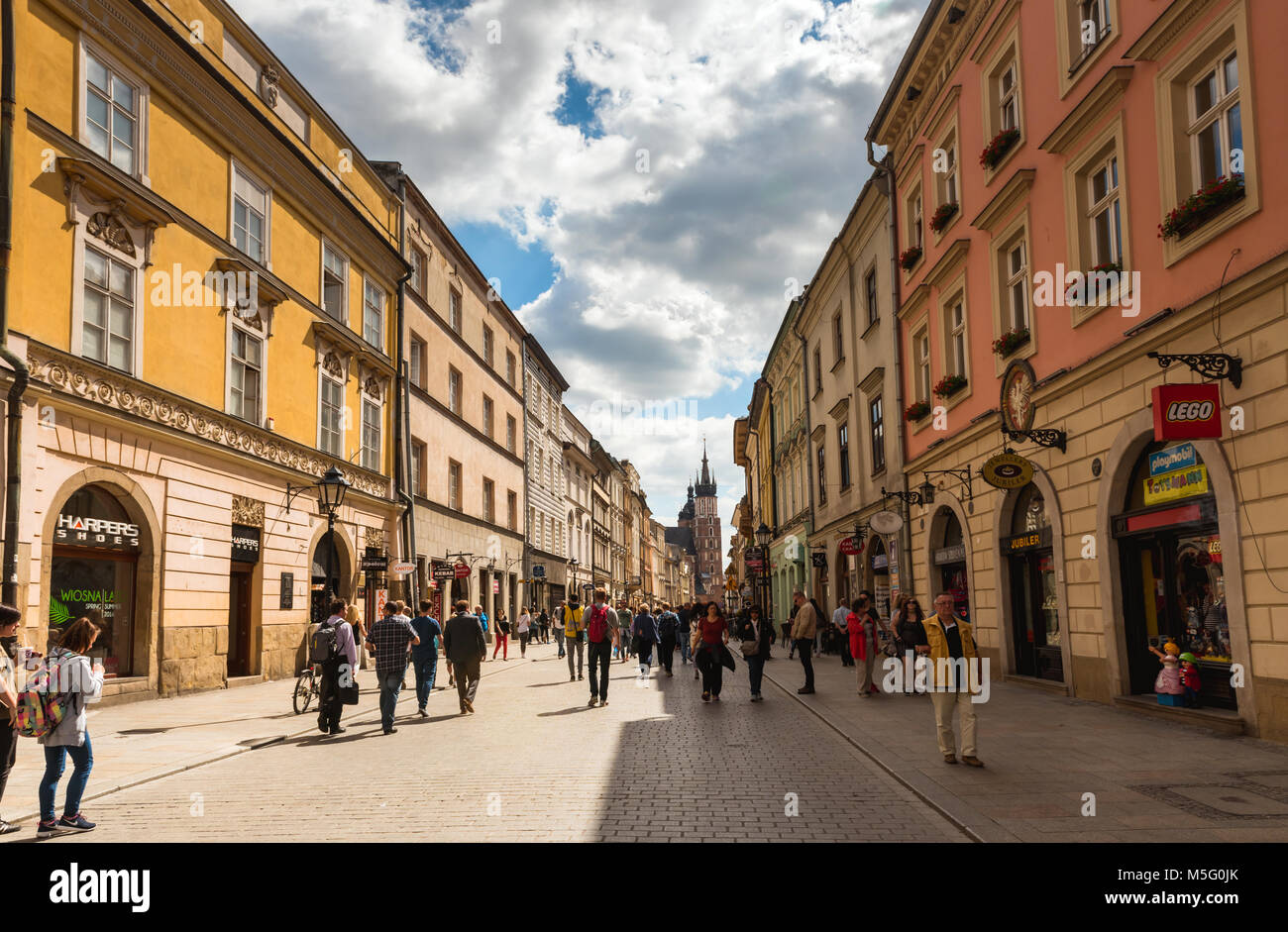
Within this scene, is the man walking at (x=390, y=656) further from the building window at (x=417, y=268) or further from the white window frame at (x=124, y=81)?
the building window at (x=417, y=268)

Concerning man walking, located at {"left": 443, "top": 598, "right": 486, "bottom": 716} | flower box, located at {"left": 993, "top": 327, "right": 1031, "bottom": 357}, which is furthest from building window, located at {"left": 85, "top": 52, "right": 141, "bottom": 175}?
flower box, located at {"left": 993, "top": 327, "right": 1031, "bottom": 357}

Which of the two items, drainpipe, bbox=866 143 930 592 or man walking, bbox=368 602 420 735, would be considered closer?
man walking, bbox=368 602 420 735

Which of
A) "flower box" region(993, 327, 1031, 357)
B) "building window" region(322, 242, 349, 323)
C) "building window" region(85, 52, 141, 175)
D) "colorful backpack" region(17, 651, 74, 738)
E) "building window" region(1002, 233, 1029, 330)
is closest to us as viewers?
"colorful backpack" region(17, 651, 74, 738)

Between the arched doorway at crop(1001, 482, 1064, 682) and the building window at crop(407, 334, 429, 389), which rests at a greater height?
the building window at crop(407, 334, 429, 389)

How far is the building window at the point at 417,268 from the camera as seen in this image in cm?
3137

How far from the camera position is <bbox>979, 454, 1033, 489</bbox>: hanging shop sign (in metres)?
15.0

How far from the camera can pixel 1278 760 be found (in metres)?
8.91

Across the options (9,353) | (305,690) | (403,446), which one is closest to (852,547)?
(403,446)

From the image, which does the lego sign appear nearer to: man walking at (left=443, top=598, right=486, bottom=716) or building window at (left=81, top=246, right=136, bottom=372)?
man walking at (left=443, top=598, right=486, bottom=716)

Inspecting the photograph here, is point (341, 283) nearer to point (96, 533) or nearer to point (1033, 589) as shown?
point (96, 533)

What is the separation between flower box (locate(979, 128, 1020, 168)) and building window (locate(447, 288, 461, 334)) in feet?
70.5

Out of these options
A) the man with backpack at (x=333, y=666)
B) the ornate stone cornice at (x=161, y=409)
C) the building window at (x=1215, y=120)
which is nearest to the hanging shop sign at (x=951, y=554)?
the building window at (x=1215, y=120)

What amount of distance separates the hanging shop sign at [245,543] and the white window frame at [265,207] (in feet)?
18.4
